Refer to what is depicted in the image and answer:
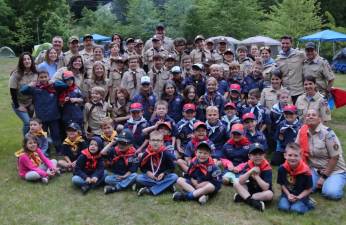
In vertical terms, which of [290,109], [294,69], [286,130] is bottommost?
[286,130]

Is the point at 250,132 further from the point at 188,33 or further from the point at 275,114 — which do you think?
the point at 188,33

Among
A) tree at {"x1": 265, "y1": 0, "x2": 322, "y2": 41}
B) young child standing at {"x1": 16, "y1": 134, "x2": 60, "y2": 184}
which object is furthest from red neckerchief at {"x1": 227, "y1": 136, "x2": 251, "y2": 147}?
tree at {"x1": 265, "y1": 0, "x2": 322, "y2": 41}

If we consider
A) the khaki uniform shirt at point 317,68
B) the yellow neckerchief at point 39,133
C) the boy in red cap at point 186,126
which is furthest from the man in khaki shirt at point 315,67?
the yellow neckerchief at point 39,133

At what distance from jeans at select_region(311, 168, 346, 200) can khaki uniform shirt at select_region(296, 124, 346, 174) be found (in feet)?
0.33

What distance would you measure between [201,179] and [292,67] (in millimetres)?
3434

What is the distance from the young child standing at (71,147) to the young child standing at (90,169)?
0.74 meters

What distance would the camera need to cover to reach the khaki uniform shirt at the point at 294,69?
8.13m

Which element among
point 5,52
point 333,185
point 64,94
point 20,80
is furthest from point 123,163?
point 5,52

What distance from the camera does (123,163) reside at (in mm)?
6301

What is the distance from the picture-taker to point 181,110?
25.5 ft

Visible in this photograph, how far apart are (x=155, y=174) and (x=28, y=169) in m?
1.97

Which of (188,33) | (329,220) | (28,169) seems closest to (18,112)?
(28,169)

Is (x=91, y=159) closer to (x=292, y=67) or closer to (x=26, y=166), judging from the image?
(x=26, y=166)

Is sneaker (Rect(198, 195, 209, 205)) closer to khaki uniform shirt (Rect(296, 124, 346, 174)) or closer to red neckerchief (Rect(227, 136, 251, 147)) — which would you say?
red neckerchief (Rect(227, 136, 251, 147))
